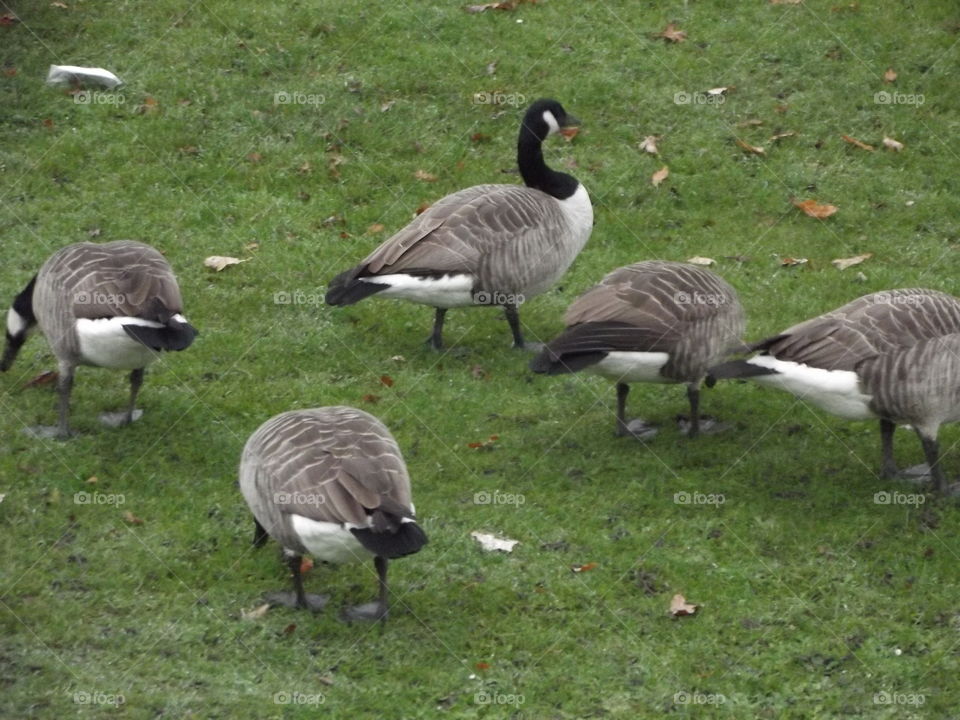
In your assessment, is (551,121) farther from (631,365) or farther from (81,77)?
(81,77)

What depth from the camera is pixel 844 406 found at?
9.56m

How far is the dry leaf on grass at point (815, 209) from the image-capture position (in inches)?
539

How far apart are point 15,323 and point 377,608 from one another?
4566 mm

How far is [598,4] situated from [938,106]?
13.9 ft

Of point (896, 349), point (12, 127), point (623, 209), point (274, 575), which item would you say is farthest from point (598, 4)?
point (274, 575)

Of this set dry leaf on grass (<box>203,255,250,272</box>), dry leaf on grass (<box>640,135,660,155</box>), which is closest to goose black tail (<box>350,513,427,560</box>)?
dry leaf on grass (<box>203,255,250,272</box>)

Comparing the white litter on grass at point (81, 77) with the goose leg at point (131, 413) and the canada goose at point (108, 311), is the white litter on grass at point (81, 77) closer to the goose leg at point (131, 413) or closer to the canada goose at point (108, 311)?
the canada goose at point (108, 311)

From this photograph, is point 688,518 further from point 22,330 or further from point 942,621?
point 22,330

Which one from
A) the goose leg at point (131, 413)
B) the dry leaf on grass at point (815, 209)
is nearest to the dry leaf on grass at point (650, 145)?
the dry leaf on grass at point (815, 209)

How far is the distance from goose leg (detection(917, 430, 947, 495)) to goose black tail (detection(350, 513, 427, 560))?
405 cm

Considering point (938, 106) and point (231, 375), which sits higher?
point (938, 106)

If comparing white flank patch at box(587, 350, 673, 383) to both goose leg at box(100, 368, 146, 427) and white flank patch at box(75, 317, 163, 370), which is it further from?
goose leg at box(100, 368, 146, 427)

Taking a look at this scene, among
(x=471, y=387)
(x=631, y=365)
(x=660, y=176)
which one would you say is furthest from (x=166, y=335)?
(x=660, y=176)

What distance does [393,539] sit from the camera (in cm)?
749
